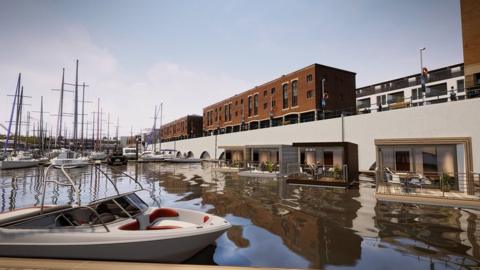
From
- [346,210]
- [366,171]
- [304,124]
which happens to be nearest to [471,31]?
[366,171]

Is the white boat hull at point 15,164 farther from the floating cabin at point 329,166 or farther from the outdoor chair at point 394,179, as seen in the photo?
the outdoor chair at point 394,179

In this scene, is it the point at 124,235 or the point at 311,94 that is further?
the point at 311,94

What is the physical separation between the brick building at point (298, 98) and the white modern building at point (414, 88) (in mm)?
4352

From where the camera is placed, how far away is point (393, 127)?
23.9m

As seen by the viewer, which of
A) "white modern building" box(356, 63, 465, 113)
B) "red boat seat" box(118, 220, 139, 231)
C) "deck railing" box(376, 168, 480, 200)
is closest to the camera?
"red boat seat" box(118, 220, 139, 231)

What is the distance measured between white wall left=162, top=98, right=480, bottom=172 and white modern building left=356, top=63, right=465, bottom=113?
10.5 m

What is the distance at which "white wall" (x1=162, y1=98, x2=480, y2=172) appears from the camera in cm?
1848

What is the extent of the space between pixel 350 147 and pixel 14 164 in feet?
160

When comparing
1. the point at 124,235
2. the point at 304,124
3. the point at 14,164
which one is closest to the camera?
the point at 124,235

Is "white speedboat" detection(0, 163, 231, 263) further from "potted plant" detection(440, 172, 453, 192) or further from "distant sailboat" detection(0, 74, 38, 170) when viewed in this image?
"distant sailboat" detection(0, 74, 38, 170)

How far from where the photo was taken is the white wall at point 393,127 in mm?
18484

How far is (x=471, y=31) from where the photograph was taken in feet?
76.6

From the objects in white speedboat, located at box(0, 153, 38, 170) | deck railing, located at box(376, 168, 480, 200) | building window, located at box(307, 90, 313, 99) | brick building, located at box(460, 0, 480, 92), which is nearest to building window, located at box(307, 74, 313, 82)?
building window, located at box(307, 90, 313, 99)

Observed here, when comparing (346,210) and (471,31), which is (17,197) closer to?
(346,210)
